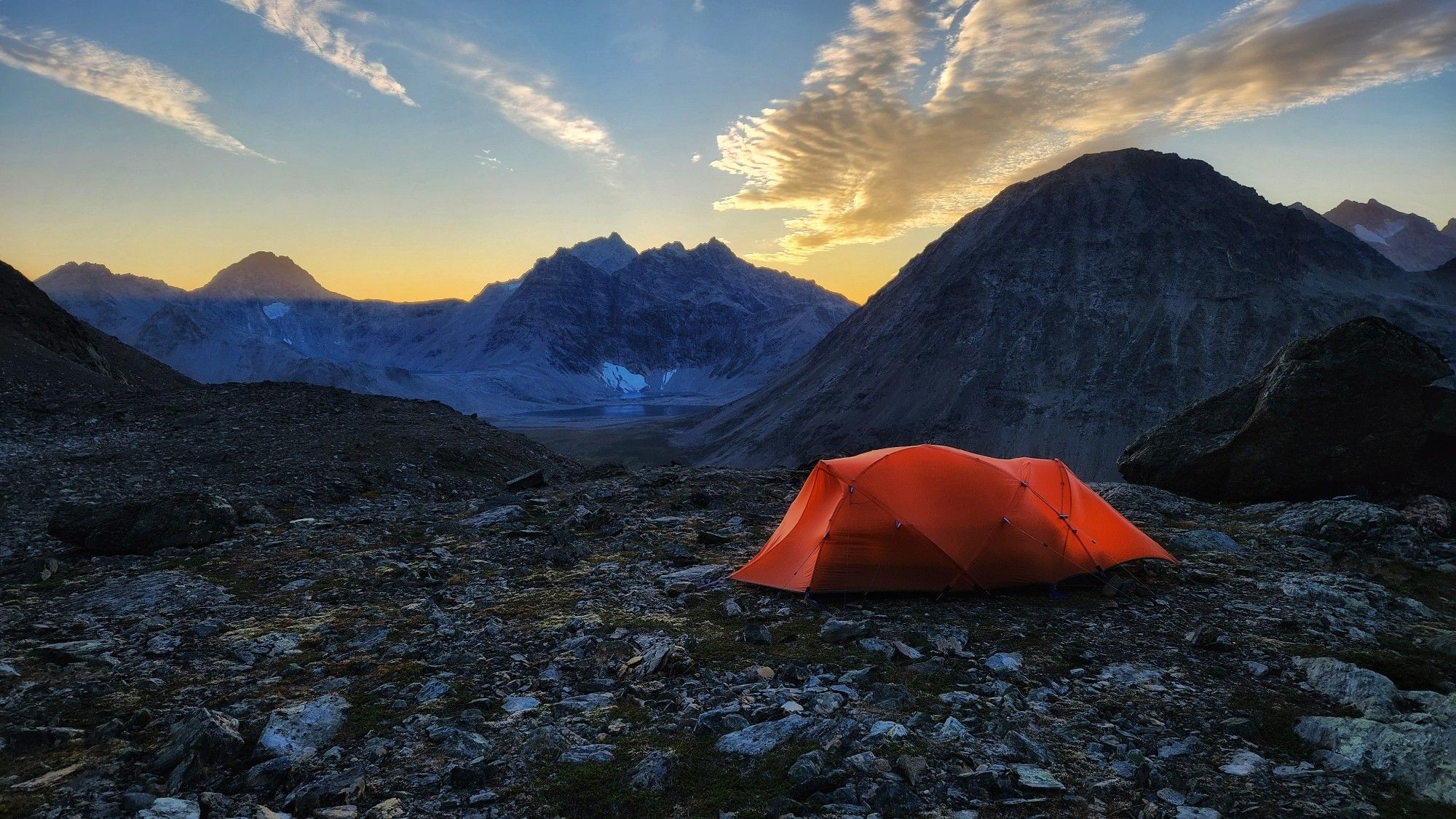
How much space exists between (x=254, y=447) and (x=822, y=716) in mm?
17816

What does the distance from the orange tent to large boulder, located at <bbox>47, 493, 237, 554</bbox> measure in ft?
29.9

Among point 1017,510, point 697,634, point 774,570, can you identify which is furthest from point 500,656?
point 1017,510

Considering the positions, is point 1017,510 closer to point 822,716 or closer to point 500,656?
point 822,716

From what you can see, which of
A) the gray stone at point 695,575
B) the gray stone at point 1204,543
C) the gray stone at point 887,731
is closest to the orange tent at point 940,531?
the gray stone at point 695,575

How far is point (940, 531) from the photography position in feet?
31.7

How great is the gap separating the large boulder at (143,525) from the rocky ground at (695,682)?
206 mm

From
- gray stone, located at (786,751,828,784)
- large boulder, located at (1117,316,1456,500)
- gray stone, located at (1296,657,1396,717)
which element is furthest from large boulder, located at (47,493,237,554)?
large boulder, located at (1117,316,1456,500)

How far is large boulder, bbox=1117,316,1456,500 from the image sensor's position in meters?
14.3

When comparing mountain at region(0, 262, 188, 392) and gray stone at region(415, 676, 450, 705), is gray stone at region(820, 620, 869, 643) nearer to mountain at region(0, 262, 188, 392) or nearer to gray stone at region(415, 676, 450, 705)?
gray stone at region(415, 676, 450, 705)

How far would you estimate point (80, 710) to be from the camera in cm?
603

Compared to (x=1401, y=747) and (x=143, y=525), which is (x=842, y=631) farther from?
(x=143, y=525)

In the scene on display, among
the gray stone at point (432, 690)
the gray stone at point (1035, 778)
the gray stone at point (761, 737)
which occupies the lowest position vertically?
the gray stone at point (432, 690)

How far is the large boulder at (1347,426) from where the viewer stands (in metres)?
14.3

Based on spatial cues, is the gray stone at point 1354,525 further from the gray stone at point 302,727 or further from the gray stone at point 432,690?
the gray stone at point 302,727
